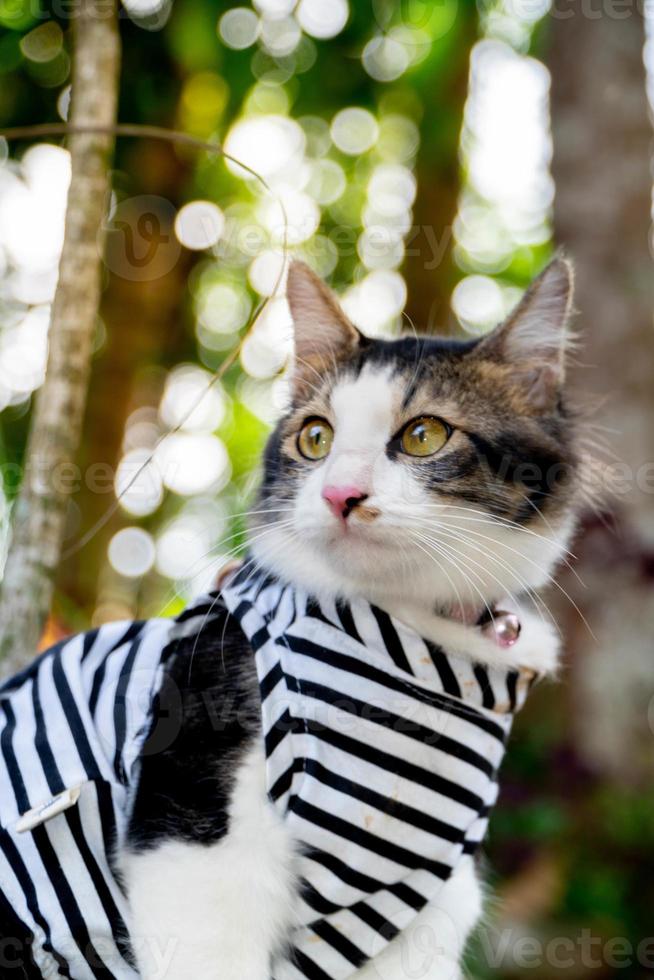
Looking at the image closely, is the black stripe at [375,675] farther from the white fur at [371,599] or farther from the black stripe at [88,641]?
the black stripe at [88,641]

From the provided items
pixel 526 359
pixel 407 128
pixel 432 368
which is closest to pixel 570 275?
pixel 526 359

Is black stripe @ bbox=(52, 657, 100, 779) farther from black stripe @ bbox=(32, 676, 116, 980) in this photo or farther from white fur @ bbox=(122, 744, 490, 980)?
white fur @ bbox=(122, 744, 490, 980)

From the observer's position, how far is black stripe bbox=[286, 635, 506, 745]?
1465mm

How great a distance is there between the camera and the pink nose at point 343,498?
4.87ft

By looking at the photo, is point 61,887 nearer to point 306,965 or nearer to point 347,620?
point 306,965

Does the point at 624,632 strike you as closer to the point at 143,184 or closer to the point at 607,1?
the point at 607,1

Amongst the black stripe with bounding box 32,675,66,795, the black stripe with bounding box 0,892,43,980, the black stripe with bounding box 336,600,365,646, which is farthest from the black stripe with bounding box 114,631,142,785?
the black stripe with bounding box 336,600,365,646

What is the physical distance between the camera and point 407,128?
623cm

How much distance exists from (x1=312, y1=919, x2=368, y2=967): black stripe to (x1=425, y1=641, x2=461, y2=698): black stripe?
1.48 ft

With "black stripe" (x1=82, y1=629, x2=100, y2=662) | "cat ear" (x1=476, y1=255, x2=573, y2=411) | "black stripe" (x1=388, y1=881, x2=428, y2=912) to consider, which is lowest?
"black stripe" (x1=388, y1=881, x2=428, y2=912)

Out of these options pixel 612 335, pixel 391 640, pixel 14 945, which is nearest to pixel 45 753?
pixel 14 945

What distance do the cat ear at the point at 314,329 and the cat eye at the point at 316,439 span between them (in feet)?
0.58

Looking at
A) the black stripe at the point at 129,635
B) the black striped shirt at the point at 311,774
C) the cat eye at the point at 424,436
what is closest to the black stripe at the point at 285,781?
the black striped shirt at the point at 311,774

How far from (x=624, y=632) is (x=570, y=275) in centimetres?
216
